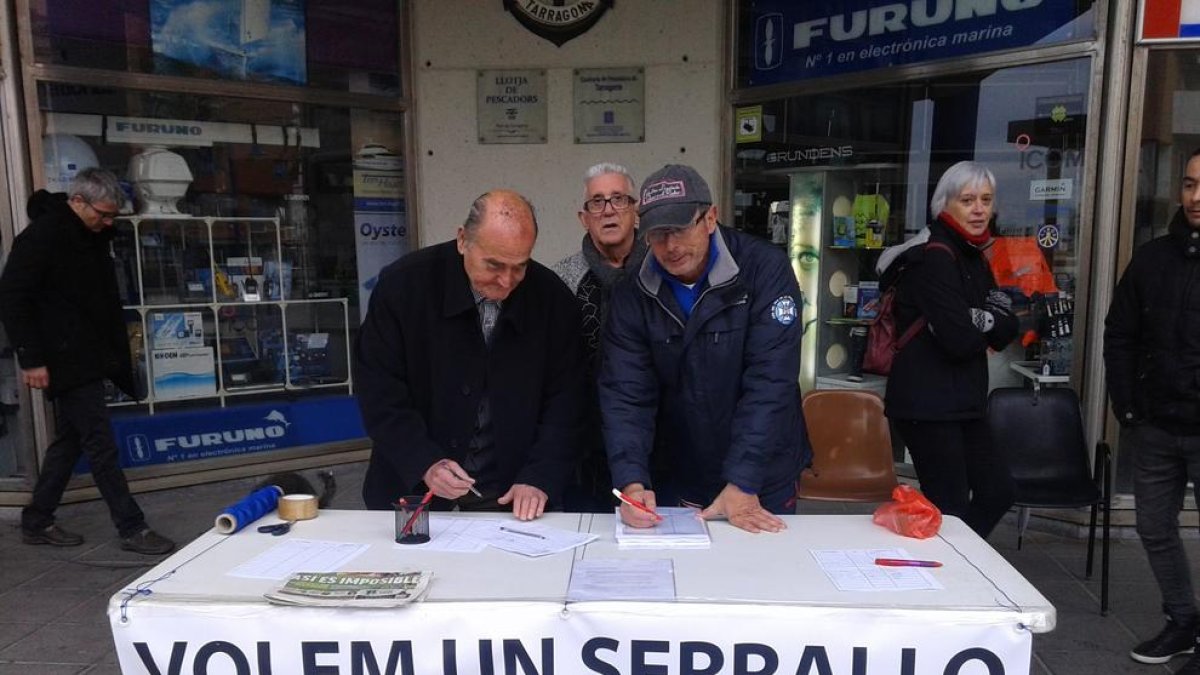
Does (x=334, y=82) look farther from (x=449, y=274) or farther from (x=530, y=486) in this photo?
(x=530, y=486)

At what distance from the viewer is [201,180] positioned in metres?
5.52

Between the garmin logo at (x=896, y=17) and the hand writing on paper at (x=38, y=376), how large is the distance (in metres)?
4.56

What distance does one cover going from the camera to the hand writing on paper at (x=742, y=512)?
2.25 m

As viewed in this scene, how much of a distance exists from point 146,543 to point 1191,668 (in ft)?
14.8

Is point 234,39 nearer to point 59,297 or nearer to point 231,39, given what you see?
point 231,39

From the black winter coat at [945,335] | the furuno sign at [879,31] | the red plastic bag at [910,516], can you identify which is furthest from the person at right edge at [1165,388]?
the furuno sign at [879,31]

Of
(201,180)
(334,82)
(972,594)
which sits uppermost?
(334,82)

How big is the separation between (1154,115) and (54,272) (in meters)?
5.38

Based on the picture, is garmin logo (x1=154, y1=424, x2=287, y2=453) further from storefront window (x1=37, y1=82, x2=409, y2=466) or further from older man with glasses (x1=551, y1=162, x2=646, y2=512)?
older man with glasses (x1=551, y1=162, x2=646, y2=512)

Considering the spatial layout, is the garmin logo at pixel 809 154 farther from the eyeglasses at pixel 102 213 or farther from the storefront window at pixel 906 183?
the eyeglasses at pixel 102 213

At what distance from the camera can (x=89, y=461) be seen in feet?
13.6

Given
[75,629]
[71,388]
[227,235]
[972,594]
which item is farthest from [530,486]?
[227,235]

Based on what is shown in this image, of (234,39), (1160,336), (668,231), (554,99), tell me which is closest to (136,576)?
(668,231)

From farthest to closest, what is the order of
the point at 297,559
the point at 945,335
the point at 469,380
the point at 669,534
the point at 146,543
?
1. the point at 146,543
2. the point at 945,335
3. the point at 469,380
4. the point at 669,534
5. the point at 297,559
